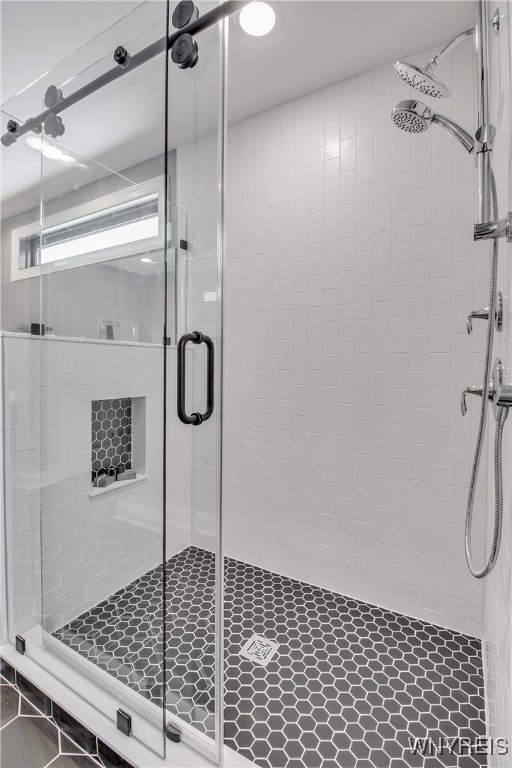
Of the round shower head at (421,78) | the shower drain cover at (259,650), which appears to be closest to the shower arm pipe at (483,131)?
the round shower head at (421,78)

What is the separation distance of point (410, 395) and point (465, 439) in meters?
0.30

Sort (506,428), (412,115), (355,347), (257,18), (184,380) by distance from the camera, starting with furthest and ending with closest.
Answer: (355,347) → (257,18) → (412,115) → (184,380) → (506,428)

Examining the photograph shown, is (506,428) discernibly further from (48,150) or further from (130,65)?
(48,150)

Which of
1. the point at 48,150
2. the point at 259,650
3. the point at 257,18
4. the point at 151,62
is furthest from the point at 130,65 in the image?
the point at 259,650

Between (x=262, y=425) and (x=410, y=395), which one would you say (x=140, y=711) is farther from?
(x=410, y=395)

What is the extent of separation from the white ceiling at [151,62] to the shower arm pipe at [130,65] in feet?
0.07

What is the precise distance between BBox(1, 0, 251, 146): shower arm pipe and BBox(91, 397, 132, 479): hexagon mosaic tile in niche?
113 centimetres

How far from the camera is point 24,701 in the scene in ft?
4.45

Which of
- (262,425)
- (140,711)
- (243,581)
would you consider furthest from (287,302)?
(140,711)

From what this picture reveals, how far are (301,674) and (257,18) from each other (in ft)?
8.66

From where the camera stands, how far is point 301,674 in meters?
1.49

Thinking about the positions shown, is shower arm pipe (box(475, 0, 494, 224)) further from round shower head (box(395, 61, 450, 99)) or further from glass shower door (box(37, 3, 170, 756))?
glass shower door (box(37, 3, 170, 756))

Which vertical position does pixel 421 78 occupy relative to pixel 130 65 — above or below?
below

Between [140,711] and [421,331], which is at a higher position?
[421,331]
